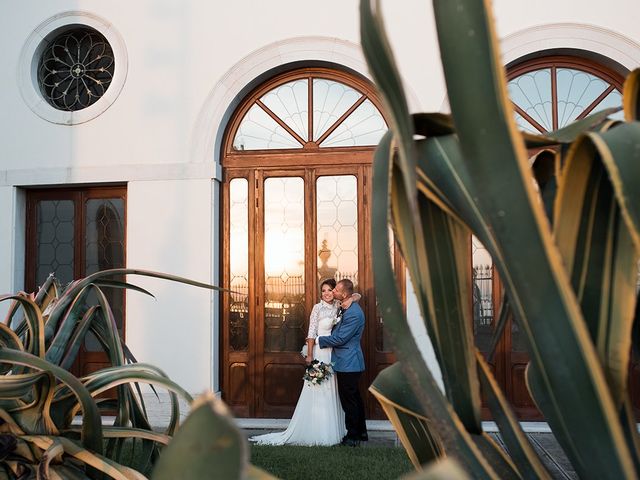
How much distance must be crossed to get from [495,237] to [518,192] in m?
0.06

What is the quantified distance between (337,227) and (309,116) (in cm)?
138

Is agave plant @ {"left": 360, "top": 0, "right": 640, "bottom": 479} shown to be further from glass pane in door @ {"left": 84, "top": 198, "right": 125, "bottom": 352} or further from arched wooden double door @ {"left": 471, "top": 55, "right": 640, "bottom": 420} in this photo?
glass pane in door @ {"left": 84, "top": 198, "right": 125, "bottom": 352}

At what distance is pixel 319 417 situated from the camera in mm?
6484

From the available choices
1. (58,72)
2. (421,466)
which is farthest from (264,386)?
(421,466)

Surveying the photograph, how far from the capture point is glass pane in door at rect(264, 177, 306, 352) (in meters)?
7.54

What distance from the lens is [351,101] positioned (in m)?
7.55

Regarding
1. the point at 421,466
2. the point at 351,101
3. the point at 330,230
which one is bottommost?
the point at 421,466

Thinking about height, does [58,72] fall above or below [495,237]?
above

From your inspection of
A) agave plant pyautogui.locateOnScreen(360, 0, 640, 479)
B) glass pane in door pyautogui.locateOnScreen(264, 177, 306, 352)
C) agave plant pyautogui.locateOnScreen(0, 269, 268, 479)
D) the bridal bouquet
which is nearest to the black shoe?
the bridal bouquet

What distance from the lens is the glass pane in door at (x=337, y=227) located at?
24.4 feet

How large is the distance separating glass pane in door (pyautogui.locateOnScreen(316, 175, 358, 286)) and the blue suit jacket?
910 mm

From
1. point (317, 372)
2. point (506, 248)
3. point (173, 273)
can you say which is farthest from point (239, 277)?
point (506, 248)

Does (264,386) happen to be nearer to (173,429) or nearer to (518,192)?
(173,429)

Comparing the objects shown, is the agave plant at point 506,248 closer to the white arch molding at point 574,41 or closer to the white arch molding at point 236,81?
the white arch molding at point 574,41
